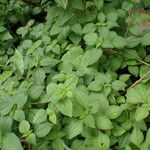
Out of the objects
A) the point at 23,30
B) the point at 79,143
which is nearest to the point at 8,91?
the point at 79,143

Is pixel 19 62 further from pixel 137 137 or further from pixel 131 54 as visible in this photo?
pixel 137 137

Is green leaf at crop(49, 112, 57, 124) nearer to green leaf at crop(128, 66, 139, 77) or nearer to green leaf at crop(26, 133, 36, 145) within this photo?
green leaf at crop(26, 133, 36, 145)

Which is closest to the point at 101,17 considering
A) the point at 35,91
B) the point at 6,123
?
the point at 35,91

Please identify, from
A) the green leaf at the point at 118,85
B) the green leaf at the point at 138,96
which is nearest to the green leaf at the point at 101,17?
the green leaf at the point at 118,85

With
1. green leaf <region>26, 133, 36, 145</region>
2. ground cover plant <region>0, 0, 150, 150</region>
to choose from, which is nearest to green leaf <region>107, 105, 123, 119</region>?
ground cover plant <region>0, 0, 150, 150</region>

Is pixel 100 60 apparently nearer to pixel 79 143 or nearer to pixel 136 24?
pixel 136 24

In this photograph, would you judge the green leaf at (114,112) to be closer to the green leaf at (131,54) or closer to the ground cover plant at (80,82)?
the ground cover plant at (80,82)

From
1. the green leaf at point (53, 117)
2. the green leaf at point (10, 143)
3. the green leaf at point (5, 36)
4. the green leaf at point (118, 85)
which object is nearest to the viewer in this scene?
the green leaf at point (10, 143)
